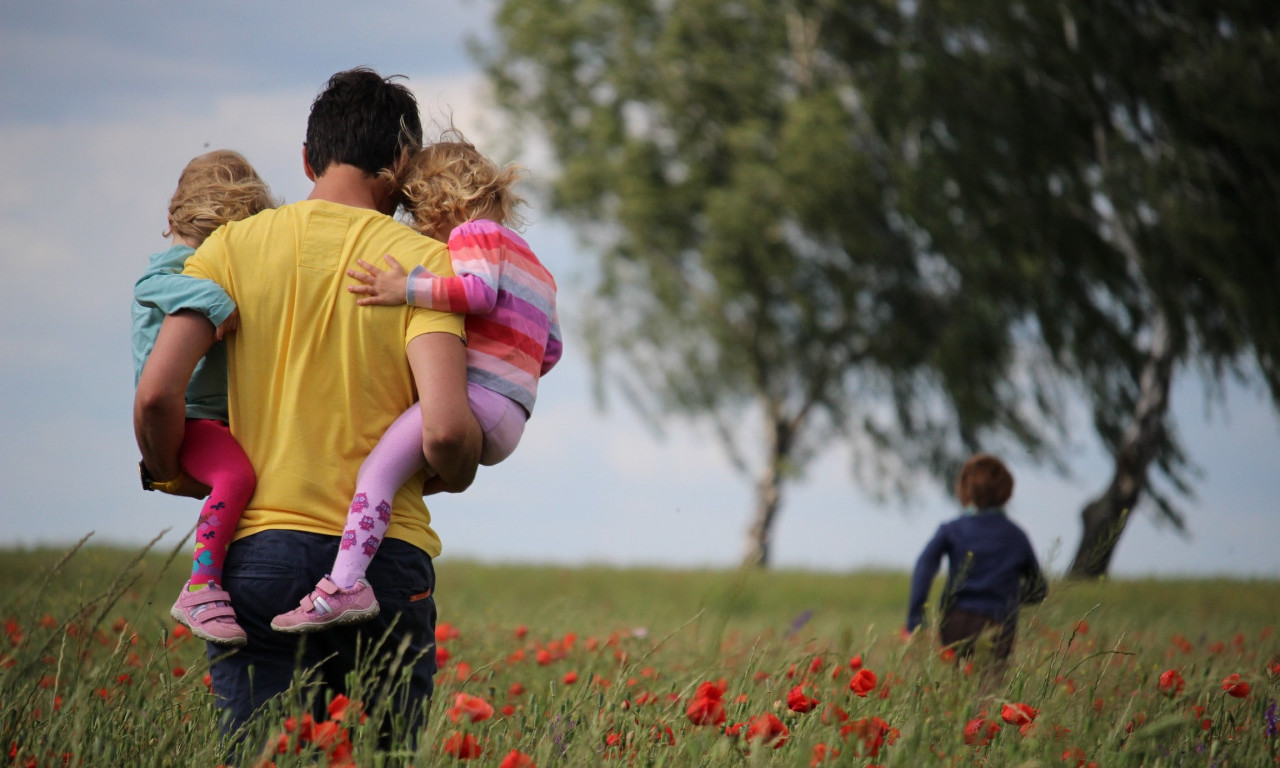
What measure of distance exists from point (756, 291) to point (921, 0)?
15.9 ft

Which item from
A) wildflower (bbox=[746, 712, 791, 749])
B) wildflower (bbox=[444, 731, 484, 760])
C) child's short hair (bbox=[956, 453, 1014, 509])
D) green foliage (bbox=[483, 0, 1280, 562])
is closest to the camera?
wildflower (bbox=[444, 731, 484, 760])

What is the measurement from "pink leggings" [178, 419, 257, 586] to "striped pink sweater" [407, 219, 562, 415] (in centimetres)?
55

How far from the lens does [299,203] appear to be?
7.88 feet

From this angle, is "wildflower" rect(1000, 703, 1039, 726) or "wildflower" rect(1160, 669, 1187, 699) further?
"wildflower" rect(1160, 669, 1187, 699)

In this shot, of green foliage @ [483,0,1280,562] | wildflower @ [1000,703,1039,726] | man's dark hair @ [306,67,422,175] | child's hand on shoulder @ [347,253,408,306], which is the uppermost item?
green foliage @ [483,0,1280,562]

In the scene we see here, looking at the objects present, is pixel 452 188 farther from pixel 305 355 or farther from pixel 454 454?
pixel 454 454

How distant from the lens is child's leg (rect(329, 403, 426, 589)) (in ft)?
7.50

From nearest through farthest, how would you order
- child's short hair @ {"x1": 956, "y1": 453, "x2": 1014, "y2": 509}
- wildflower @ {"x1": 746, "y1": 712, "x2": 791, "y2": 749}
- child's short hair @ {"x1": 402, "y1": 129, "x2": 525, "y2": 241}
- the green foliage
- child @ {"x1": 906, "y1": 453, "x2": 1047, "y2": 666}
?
wildflower @ {"x1": 746, "y1": 712, "x2": 791, "y2": 749} < child's short hair @ {"x1": 402, "y1": 129, "x2": 525, "y2": 241} < child @ {"x1": 906, "y1": 453, "x2": 1047, "y2": 666} < child's short hair @ {"x1": 956, "y1": 453, "x2": 1014, "y2": 509} < the green foliage

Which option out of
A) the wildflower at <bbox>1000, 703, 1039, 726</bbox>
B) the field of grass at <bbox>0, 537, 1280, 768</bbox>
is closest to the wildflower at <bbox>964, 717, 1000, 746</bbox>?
the field of grass at <bbox>0, 537, 1280, 768</bbox>

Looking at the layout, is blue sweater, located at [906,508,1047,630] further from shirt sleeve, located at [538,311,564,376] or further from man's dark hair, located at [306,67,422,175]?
man's dark hair, located at [306,67,422,175]

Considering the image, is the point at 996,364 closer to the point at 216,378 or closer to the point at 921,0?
the point at 921,0

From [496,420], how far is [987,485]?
381 cm

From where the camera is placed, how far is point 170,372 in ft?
7.41

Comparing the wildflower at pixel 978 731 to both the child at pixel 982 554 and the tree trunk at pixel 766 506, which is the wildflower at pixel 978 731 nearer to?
the child at pixel 982 554
